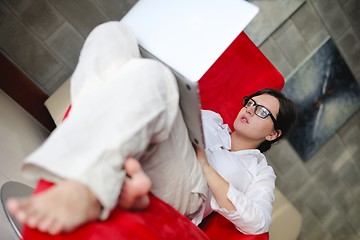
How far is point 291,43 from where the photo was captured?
8.00ft

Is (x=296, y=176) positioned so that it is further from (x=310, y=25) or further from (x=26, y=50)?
(x=26, y=50)

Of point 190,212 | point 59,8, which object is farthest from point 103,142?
point 59,8

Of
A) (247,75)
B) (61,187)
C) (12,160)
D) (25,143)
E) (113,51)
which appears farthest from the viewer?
(247,75)

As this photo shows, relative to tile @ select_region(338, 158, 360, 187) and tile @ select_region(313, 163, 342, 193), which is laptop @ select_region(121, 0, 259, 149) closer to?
tile @ select_region(313, 163, 342, 193)

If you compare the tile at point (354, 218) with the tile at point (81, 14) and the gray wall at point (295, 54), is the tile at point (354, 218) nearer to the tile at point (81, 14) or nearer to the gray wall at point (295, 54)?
the gray wall at point (295, 54)

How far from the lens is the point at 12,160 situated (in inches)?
53.8

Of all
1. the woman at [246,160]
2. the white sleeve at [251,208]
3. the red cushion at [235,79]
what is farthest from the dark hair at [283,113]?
the white sleeve at [251,208]

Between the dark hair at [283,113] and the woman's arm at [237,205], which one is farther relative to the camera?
the dark hair at [283,113]

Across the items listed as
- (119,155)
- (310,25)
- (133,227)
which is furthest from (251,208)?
(310,25)

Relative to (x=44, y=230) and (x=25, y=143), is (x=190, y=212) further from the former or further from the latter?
(x=25, y=143)

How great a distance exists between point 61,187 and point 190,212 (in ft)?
1.98

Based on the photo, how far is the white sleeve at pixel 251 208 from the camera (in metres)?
1.23

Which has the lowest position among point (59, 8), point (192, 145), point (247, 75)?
point (247, 75)

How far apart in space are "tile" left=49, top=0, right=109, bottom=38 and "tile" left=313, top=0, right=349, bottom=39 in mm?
1404
